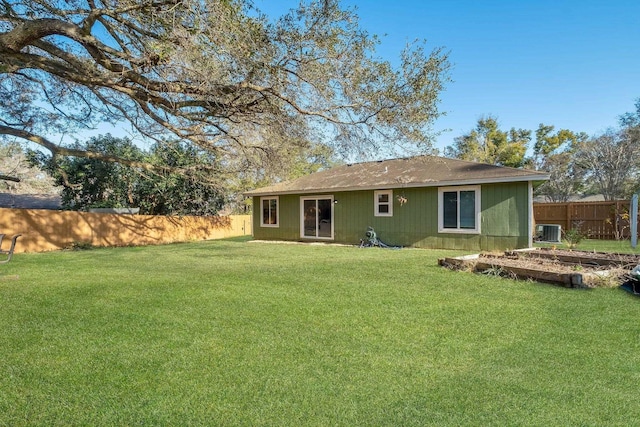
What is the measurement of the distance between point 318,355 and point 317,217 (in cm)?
1274

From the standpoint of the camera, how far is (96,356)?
10.4ft

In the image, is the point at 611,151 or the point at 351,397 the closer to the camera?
the point at 351,397

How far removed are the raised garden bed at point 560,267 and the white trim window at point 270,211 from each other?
33.7 ft

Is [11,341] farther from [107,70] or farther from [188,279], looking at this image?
[107,70]

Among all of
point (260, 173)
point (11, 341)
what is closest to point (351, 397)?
point (11, 341)

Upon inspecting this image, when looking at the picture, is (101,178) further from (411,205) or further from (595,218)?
(595,218)

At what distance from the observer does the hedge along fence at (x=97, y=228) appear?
12812 millimetres

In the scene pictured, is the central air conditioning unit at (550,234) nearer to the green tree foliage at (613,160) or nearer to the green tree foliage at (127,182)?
the green tree foliage at (127,182)

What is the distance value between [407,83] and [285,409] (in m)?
6.09

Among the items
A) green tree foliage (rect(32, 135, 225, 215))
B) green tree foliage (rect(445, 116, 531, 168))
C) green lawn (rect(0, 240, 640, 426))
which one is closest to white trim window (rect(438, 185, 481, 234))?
green lawn (rect(0, 240, 640, 426))

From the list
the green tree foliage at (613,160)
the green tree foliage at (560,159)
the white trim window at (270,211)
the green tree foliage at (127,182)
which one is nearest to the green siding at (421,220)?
the white trim window at (270,211)

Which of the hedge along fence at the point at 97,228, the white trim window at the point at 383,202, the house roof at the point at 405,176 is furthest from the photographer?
the white trim window at the point at 383,202

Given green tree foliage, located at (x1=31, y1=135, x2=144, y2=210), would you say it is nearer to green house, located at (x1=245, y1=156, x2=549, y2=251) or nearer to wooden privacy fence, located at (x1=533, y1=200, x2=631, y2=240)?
green house, located at (x1=245, y1=156, x2=549, y2=251)

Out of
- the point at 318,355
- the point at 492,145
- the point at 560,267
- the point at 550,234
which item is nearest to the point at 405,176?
the point at 550,234
